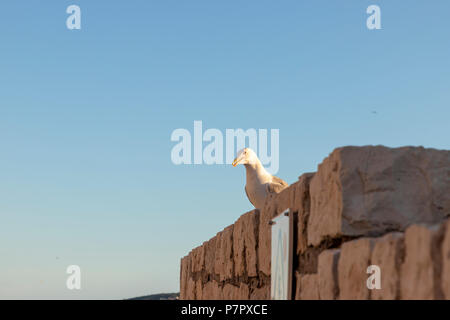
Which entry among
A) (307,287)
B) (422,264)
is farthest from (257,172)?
(422,264)

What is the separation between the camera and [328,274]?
2842 millimetres

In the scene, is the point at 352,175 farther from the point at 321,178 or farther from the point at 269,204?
the point at 269,204

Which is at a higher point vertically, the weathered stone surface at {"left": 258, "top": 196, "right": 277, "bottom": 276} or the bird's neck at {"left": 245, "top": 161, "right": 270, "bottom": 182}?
the bird's neck at {"left": 245, "top": 161, "right": 270, "bottom": 182}

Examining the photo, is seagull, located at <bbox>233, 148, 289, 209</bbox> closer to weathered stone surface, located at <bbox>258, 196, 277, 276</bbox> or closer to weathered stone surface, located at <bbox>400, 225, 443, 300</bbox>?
weathered stone surface, located at <bbox>258, 196, 277, 276</bbox>

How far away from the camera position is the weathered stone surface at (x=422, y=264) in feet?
6.52

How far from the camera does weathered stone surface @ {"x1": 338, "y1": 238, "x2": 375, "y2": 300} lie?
247 cm

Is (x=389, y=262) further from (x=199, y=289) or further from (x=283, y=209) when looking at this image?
(x=199, y=289)

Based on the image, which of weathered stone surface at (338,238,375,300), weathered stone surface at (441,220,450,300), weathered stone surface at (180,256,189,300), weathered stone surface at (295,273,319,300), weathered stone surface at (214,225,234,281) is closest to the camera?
weathered stone surface at (441,220,450,300)

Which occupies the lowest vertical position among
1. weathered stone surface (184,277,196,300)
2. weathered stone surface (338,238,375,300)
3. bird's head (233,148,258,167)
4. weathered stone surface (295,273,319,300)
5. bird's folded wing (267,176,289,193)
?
weathered stone surface (184,277,196,300)

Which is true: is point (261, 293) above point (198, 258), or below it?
below

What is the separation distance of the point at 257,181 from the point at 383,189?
11.3 feet

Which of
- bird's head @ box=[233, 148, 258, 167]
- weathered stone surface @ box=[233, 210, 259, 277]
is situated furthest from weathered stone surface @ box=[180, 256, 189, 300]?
weathered stone surface @ box=[233, 210, 259, 277]
